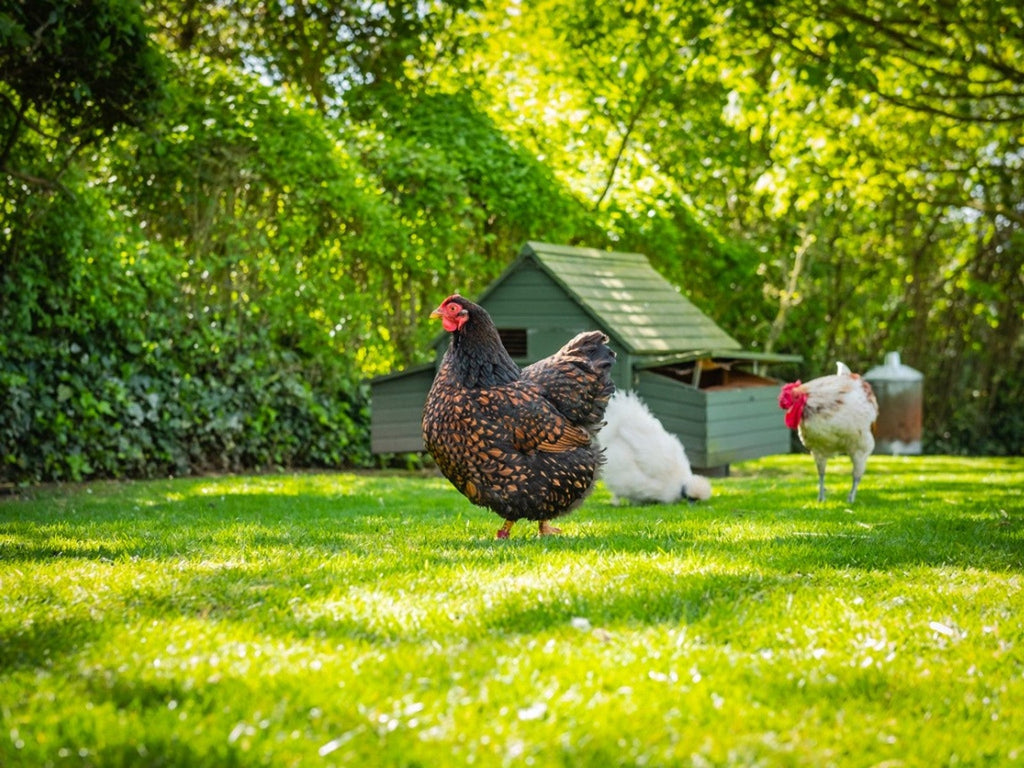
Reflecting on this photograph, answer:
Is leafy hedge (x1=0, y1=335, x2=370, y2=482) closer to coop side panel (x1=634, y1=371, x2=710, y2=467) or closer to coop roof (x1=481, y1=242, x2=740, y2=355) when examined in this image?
coop roof (x1=481, y1=242, x2=740, y2=355)

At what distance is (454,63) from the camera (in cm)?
1741

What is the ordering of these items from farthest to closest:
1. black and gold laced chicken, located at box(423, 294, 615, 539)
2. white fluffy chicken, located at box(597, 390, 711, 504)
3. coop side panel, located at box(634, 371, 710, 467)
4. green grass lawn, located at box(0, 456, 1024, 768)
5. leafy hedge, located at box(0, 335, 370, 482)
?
coop side panel, located at box(634, 371, 710, 467) < leafy hedge, located at box(0, 335, 370, 482) < white fluffy chicken, located at box(597, 390, 711, 504) < black and gold laced chicken, located at box(423, 294, 615, 539) < green grass lawn, located at box(0, 456, 1024, 768)

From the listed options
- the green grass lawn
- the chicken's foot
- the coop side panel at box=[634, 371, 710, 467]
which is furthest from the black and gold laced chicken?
the coop side panel at box=[634, 371, 710, 467]

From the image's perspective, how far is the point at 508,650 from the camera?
331 cm

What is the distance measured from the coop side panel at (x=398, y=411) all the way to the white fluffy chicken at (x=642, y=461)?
149 inches

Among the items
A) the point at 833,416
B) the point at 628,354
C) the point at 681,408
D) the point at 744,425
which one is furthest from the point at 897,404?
the point at 833,416

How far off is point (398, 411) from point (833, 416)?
529 centimetres

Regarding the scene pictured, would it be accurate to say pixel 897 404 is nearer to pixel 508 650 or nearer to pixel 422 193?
pixel 422 193

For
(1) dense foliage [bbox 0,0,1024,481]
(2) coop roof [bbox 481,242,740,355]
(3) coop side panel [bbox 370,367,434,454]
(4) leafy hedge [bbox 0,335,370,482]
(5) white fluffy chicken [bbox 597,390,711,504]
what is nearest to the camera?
(5) white fluffy chicken [bbox 597,390,711,504]

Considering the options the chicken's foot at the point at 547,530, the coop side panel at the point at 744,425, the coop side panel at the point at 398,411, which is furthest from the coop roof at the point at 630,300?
the chicken's foot at the point at 547,530

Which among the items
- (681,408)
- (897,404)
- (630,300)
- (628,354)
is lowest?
(897,404)

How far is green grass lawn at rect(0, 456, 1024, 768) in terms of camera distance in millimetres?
2688

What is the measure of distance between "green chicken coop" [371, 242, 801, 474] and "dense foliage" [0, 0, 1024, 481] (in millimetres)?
1314

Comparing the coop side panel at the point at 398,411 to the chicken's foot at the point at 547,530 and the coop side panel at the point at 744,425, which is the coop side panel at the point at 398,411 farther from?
the chicken's foot at the point at 547,530
